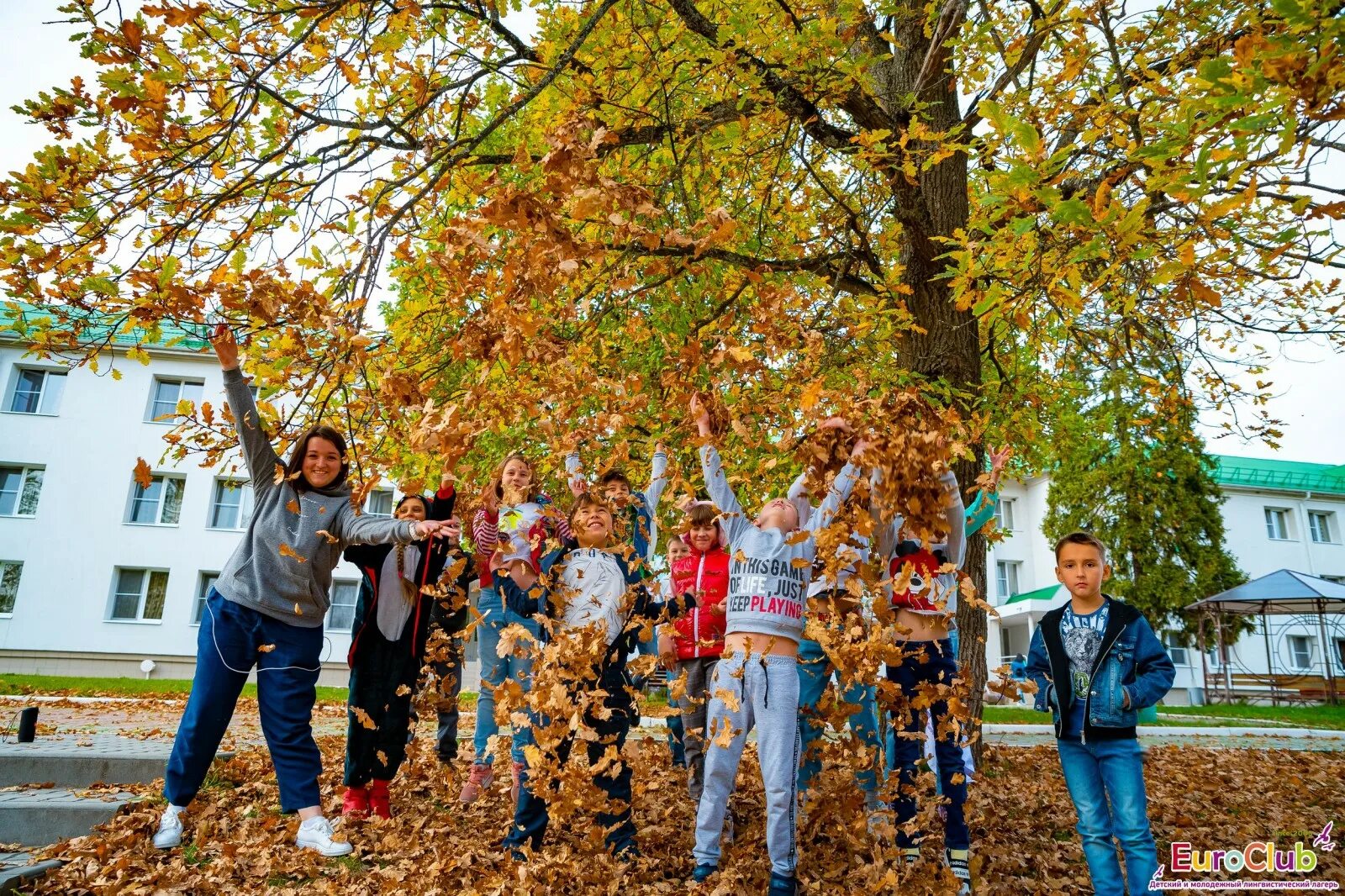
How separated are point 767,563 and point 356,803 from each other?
2684mm

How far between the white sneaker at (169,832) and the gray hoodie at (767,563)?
2695mm

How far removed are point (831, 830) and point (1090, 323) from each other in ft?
20.0

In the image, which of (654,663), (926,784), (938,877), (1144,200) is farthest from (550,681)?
(1144,200)

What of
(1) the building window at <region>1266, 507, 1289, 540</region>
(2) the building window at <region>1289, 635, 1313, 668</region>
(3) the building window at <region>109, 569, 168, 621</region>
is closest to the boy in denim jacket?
(3) the building window at <region>109, 569, 168, 621</region>

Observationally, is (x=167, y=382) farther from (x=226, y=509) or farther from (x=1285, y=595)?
(x=1285, y=595)

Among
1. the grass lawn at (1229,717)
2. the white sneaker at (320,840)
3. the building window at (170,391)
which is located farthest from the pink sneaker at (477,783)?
the building window at (170,391)

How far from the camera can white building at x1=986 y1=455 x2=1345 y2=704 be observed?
29.5 metres

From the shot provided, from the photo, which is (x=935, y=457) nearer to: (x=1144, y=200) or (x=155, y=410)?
(x=1144, y=200)

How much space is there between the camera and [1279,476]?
3175cm

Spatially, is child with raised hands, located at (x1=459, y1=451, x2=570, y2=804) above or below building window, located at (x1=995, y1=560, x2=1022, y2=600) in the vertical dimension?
below

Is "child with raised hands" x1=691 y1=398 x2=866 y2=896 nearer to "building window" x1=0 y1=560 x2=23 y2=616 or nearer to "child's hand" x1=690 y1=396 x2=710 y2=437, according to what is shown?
"child's hand" x1=690 y1=396 x2=710 y2=437

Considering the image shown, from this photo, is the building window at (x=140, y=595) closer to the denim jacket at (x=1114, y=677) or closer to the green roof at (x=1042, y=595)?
the denim jacket at (x=1114, y=677)

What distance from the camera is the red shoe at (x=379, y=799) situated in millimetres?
4555

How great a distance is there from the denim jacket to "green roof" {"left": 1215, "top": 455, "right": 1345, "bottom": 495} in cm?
3196
